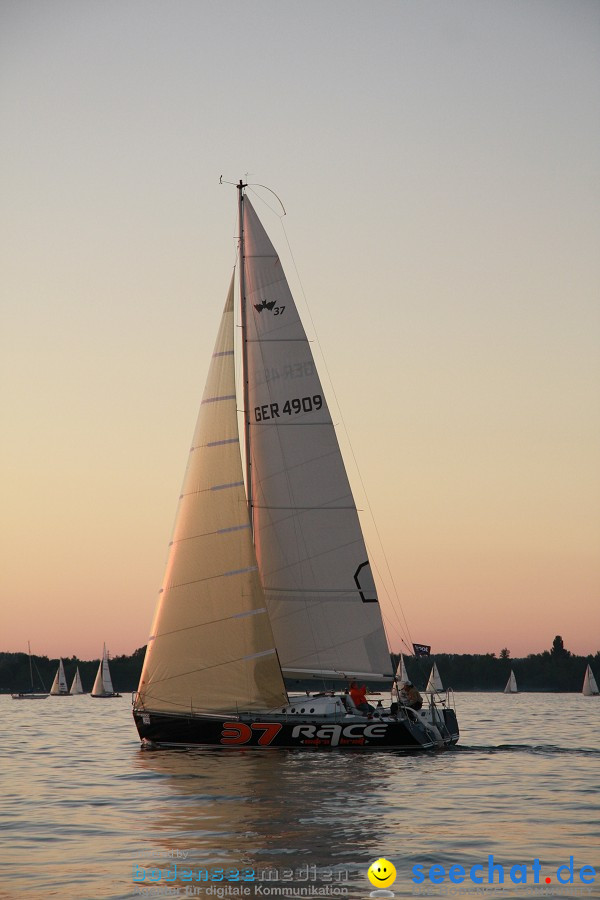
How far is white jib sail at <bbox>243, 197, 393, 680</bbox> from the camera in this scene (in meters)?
36.0

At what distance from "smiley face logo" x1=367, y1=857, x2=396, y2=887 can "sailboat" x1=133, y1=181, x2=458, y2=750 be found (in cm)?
1715

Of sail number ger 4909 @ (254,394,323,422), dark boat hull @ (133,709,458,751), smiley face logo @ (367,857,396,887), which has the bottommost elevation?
smiley face logo @ (367,857,396,887)

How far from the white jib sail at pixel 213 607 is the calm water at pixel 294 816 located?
2050 mm

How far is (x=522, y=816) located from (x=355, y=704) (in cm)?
1181

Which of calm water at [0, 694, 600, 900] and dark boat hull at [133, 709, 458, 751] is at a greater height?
dark boat hull at [133, 709, 458, 751]

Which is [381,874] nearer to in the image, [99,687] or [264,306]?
[264,306]

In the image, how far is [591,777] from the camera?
101 feet

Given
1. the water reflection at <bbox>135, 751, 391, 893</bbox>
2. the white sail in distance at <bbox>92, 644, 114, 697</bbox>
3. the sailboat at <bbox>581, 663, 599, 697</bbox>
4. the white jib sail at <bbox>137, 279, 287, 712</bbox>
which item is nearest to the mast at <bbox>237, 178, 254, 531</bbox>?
the white jib sail at <bbox>137, 279, 287, 712</bbox>

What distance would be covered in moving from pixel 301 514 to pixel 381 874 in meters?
20.9

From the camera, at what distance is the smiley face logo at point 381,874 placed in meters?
15.9

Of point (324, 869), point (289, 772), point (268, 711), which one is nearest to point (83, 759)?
point (268, 711)

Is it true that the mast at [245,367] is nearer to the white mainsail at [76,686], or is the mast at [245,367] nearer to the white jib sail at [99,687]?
the white jib sail at [99,687]

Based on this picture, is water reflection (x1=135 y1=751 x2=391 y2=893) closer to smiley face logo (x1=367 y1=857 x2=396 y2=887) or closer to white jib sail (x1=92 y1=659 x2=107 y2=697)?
smiley face logo (x1=367 y1=857 x2=396 y2=887)

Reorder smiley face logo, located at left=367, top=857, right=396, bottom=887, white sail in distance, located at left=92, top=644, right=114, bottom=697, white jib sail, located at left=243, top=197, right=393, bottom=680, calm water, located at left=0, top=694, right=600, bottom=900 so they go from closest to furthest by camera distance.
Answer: smiley face logo, located at left=367, top=857, right=396, bottom=887
calm water, located at left=0, top=694, right=600, bottom=900
white jib sail, located at left=243, top=197, right=393, bottom=680
white sail in distance, located at left=92, top=644, right=114, bottom=697
